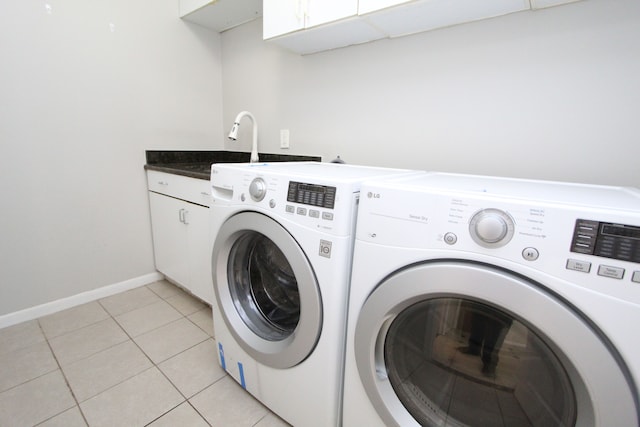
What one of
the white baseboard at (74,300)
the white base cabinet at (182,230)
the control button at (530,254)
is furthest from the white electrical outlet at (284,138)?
the control button at (530,254)

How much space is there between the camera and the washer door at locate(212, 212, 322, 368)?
85 centimetres

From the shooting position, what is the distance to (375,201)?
67cm

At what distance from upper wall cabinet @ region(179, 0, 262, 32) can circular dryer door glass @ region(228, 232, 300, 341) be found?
1.52m

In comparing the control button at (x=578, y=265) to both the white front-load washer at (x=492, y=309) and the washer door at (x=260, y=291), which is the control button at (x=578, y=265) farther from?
the washer door at (x=260, y=291)

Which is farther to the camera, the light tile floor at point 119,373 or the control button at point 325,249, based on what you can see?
the light tile floor at point 119,373

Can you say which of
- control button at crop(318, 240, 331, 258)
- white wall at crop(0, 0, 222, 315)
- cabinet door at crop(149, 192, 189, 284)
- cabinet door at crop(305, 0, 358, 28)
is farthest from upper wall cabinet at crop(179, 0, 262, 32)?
control button at crop(318, 240, 331, 258)

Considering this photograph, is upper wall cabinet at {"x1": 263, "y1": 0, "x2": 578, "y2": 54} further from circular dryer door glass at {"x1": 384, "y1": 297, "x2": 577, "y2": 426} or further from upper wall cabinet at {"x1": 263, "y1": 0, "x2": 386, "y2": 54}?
circular dryer door glass at {"x1": 384, "y1": 297, "x2": 577, "y2": 426}

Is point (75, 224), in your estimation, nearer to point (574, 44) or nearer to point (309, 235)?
point (309, 235)

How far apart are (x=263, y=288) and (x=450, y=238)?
0.76 meters

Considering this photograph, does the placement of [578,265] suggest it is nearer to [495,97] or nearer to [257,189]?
[257,189]

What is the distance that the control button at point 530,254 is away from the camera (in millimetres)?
494

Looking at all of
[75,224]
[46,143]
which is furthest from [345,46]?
[75,224]

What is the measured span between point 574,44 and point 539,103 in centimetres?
20

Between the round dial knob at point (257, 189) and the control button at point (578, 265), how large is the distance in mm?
722
